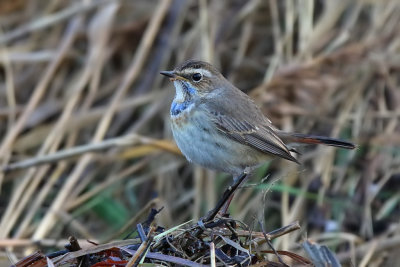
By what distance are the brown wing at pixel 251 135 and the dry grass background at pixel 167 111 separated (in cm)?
78

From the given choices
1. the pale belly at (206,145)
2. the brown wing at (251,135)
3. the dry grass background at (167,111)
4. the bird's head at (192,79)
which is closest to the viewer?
the pale belly at (206,145)

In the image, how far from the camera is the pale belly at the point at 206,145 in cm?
426

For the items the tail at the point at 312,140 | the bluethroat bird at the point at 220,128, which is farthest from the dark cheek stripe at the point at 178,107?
the tail at the point at 312,140

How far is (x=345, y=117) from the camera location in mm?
6133

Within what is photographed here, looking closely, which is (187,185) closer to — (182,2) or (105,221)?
(105,221)

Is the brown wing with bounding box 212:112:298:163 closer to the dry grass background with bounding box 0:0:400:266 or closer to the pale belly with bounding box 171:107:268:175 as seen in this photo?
the pale belly with bounding box 171:107:268:175

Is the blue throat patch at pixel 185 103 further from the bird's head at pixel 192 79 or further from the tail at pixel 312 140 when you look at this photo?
the tail at pixel 312 140

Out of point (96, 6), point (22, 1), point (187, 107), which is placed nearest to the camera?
point (187, 107)

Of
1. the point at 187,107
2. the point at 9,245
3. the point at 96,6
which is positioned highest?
the point at 96,6

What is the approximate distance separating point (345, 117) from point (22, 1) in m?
3.65

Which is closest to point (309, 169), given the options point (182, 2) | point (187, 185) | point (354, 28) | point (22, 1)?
point (187, 185)

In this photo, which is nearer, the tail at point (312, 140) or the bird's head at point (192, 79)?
the tail at point (312, 140)

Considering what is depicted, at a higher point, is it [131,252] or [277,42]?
[277,42]

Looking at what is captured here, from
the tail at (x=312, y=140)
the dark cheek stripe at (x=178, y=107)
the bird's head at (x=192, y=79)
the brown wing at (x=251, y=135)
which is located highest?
the bird's head at (x=192, y=79)
